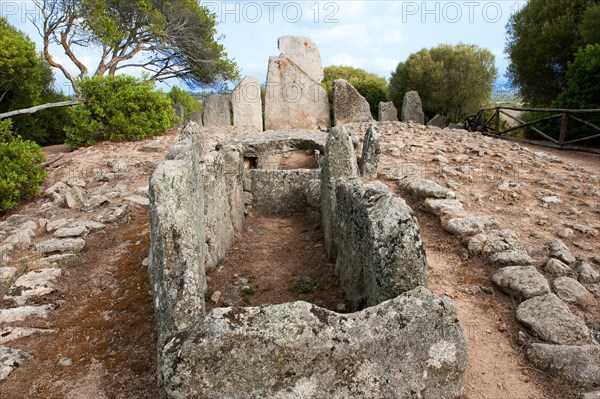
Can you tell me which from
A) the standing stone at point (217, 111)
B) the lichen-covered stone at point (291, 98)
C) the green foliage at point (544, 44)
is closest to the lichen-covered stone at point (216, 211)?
the lichen-covered stone at point (291, 98)

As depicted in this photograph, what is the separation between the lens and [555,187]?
7.13 metres

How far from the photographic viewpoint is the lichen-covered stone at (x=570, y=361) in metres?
2.99

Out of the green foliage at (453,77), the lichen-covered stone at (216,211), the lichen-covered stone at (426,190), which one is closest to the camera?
the lichen-covered stone at (216,211)

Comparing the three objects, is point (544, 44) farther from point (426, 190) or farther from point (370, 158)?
point (426, 190)

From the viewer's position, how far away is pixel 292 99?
13.7m

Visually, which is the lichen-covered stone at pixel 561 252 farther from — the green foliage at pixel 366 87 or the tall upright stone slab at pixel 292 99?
the green foliage at pixel 366 87

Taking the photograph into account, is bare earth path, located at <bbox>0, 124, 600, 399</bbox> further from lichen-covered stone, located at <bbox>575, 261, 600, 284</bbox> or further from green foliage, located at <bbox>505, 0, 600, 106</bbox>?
green foliage, located at <bbox>505, 0, 600, 106</bbox>

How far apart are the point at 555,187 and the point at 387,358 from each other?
243 inches

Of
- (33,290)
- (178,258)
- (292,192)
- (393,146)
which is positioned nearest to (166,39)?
(393,146)

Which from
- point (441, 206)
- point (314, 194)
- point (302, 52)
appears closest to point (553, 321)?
point (441, 206)

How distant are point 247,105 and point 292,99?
1.50 m

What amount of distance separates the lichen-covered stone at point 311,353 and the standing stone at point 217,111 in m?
13.8

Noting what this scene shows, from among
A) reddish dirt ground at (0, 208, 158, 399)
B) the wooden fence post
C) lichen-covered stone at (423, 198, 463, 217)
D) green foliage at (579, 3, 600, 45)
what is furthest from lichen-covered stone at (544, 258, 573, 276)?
green foliage at (579, 3, 600, 45)

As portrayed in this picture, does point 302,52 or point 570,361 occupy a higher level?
point 302,52
